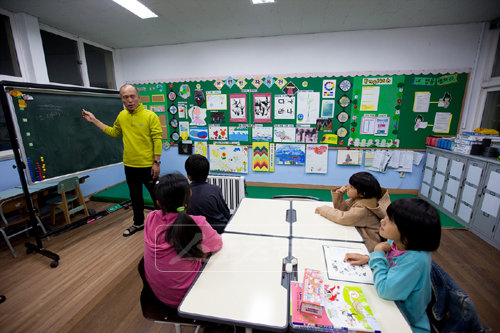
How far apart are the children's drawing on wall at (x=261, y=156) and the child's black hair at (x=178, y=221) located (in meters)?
2.97

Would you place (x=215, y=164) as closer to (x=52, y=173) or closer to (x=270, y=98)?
(x=270, y=98)

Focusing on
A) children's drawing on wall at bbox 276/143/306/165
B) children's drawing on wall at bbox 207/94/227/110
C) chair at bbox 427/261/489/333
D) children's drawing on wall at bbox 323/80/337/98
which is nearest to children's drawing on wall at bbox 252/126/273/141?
children's drawing on wall at bbox 276/143/306/165

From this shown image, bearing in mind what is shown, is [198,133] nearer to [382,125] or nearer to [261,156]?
[261,156]

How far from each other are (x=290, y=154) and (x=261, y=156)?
526 millimetres

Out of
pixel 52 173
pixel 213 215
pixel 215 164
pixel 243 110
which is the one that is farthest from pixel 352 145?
pixel 52 173

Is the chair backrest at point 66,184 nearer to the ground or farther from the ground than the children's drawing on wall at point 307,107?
nearer to the ground

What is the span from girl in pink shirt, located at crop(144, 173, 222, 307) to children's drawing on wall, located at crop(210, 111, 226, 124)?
3038 millimetres

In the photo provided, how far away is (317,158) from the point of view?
386 centimetres

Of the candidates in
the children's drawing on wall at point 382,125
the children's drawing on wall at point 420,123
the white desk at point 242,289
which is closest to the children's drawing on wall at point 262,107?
the children's drawing on wall at point 382,125

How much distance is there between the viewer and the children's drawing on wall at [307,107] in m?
3.66

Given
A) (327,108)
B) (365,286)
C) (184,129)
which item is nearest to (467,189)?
(327,108)

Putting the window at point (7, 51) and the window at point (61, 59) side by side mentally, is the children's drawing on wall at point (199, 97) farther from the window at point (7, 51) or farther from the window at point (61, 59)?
the window at point (7, 51)

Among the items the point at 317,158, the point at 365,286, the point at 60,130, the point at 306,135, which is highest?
the point at 60,130

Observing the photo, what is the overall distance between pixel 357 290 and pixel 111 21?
158 inches
